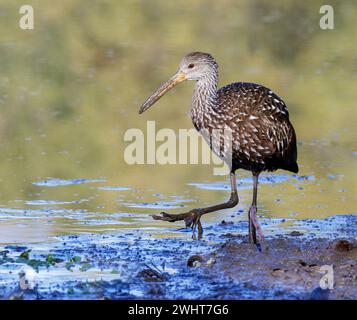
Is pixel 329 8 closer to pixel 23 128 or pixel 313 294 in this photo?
pixel 23 128

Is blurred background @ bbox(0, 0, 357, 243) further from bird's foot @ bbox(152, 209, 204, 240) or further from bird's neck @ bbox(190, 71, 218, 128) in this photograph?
bird's neck @ bbox(190, 71, 218, 128)

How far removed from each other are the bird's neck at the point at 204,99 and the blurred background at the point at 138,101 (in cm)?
112

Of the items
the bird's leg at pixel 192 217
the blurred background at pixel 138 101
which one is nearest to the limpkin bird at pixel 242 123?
the bird's leg at pixel 192 217

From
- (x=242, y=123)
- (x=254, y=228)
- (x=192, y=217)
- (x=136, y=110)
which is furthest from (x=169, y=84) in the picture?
(x=136, y=110)

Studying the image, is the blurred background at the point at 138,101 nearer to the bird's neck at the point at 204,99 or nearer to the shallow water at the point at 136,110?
the shallow water at the point at 136,110


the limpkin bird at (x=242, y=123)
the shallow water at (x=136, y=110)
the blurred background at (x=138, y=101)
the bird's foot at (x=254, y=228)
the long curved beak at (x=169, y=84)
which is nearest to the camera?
the bird's foot at (x=254, y=228)

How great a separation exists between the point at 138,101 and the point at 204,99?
546 centimetres

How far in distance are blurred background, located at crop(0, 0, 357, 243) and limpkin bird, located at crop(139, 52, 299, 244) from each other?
2.54ft

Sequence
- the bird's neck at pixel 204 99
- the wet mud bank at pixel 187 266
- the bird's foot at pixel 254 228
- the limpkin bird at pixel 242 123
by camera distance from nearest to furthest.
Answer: the wet mud bank at pixel 187 266 < the bird's foot at pixel 254 228 < the limpkin bird at pixel 242 123 < the bird's neck at pixel 204 99

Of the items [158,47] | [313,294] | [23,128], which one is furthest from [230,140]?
[158,47]

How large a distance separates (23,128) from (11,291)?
621 cm

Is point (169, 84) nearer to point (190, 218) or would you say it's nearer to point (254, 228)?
point (190, 218)

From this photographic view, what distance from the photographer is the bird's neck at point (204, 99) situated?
953cm

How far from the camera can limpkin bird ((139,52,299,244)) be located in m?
9.38
